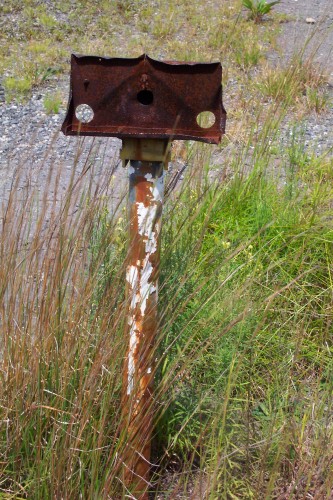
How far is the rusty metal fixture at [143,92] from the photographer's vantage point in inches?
71.2

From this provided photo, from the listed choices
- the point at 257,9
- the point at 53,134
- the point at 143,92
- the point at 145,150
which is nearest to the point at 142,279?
the point at 145,150

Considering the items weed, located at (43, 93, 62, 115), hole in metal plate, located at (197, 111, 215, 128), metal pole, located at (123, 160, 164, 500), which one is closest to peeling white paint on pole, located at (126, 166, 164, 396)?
metal pole, located at (123, 160, 164, 500)

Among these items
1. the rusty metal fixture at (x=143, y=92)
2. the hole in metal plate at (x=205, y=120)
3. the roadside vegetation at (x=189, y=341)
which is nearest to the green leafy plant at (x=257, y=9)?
the roadside vegetation at (x=189, y=341)

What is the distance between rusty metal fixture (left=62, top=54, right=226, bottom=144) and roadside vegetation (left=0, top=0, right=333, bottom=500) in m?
0.18

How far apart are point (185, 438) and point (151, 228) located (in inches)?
28.6

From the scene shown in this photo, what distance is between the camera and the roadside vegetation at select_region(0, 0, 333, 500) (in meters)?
1.76

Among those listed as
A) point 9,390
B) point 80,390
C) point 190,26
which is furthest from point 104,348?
point 190,26

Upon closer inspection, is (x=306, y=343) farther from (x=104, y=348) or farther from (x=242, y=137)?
(x=242, y=137)

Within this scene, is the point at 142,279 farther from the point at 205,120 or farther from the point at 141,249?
the point at 205,120

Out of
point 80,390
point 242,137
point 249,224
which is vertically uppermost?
point 242,137

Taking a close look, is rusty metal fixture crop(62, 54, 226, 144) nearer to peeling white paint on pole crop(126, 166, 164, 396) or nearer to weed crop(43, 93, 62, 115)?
peeling white paint on pole crop(126, 166, 164, 396)

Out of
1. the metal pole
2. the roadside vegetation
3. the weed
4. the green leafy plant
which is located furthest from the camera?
the green leafy plant

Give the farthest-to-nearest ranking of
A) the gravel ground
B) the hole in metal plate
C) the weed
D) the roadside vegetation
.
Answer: the weed, the gravel ground, the hole in metal plate, the roadside vegetation

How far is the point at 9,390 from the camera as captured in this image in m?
1.90
